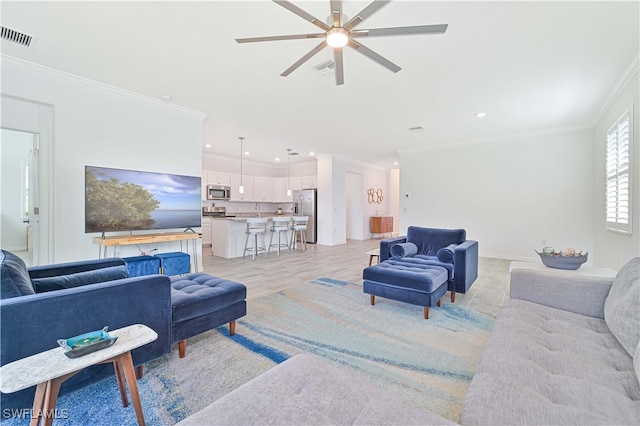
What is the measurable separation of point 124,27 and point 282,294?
3141 mm

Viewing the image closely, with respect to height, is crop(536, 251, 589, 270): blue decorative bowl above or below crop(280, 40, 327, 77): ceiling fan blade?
below

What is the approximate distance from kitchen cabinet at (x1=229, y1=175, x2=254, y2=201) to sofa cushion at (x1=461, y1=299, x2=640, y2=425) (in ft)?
25.9

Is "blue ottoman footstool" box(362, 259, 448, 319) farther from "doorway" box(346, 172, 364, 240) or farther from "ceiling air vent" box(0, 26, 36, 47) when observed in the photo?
"doorway" box(346, 172, 364, 240)

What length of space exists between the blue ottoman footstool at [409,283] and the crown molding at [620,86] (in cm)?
298

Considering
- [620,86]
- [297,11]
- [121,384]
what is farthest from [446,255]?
[121,384]

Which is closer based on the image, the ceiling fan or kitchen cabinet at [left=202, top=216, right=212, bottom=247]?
the ceiling fan

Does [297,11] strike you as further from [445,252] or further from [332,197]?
[332,197]

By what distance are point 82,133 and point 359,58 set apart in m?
3.60

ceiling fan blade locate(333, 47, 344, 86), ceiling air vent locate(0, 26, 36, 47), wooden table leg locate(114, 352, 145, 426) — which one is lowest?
wooden table leg locate(114, 352, 145, 426)

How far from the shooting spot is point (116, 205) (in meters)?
3.70

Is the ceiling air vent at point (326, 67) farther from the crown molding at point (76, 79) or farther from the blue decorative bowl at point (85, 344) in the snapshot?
the blue decorative bowl at point (85, 344)

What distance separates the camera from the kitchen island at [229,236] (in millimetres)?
6000

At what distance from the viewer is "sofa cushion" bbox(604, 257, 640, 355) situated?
4.20 feet

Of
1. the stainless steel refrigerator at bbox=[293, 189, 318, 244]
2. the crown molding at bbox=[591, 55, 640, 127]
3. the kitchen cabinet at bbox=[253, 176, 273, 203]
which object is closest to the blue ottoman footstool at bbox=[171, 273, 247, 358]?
the crown molding at bbox=[591, 55, 640, 127]
